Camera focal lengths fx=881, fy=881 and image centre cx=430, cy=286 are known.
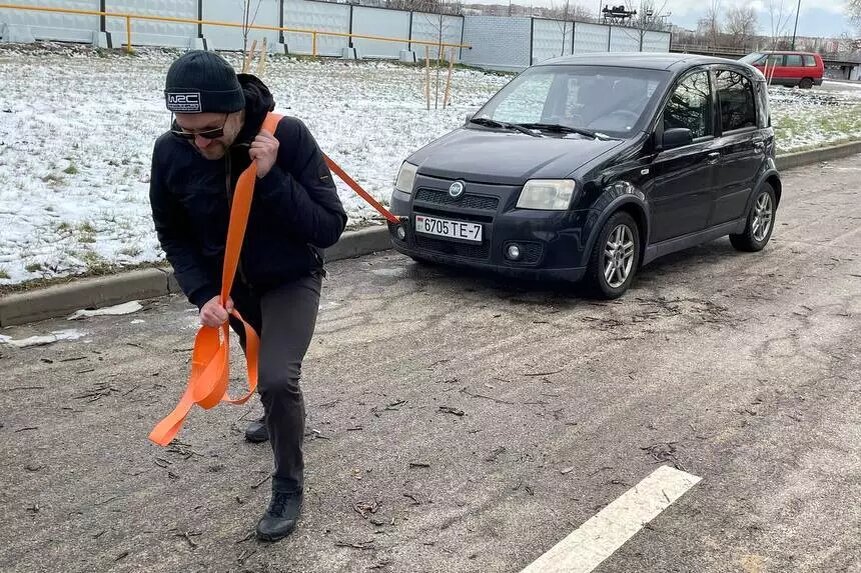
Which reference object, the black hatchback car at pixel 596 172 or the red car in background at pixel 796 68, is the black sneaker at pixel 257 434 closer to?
the black hatchback car at pixel 596 172

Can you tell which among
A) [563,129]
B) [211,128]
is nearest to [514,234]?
[563,129]

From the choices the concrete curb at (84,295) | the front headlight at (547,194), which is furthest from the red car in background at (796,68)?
the concrete curb at (84,295)

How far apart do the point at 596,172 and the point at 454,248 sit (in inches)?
45.3

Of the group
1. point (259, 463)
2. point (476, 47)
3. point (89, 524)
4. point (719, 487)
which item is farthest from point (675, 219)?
point (476, 47)

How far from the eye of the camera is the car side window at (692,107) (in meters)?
7.02

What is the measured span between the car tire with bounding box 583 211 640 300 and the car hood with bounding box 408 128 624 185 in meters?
0.53

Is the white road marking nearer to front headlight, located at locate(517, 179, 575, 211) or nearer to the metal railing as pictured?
front headlight, located at locate(517, 179, 575, 211)

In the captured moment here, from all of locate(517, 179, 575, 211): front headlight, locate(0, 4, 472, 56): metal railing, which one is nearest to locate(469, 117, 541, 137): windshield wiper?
locate(517, 179, 575, 211): front headlight

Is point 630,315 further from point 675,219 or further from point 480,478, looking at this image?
point 480,478

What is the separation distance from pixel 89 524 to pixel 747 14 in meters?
80.0

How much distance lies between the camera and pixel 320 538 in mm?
3223

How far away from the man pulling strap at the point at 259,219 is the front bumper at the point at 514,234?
2.97 meters

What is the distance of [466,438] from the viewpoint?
13.5ft

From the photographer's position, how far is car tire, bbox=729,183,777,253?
8.05 m
